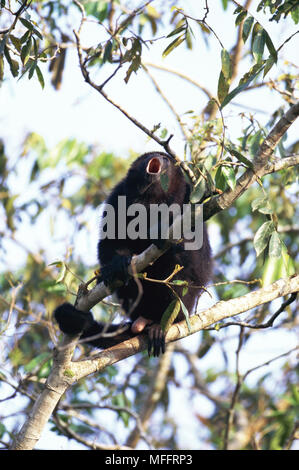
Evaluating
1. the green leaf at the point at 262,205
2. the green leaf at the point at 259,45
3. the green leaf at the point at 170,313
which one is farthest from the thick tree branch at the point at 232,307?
the green leaf at the point at 259,45

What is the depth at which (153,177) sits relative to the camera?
482cm

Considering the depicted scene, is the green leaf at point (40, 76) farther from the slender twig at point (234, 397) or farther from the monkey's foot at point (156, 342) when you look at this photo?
the slender twig at point (234, 397)

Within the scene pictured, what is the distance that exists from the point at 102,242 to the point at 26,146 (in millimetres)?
2498

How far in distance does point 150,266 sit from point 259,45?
1937 millimetres

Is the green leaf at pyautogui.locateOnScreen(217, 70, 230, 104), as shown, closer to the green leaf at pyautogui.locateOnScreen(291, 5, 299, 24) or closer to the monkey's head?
the green leaf at pyautogui.locateOnScreen(291, 5, 299, 24)

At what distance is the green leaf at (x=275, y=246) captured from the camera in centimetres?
336

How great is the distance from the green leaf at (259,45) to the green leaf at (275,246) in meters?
0.98

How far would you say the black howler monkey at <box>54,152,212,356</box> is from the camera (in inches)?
166

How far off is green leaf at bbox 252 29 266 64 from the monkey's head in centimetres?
159

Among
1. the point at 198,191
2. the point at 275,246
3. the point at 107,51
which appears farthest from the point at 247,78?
the point at 275,246
